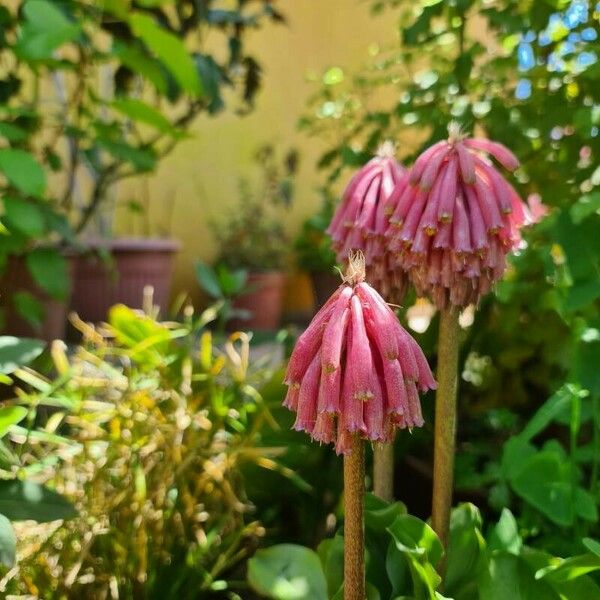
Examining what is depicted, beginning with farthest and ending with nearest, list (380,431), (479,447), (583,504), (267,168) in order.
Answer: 1. (267,168)
2. (479,447)
3. (583,504)
4. (380,431)

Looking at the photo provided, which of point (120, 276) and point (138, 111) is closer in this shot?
point (138, 111)

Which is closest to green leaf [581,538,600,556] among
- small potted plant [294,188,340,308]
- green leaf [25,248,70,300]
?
green leaf [25,248,70,300]

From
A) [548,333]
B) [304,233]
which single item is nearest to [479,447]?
[548,333]

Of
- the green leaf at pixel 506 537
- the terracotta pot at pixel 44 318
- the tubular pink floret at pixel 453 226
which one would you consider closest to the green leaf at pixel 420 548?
the green leaf at pixel 506 537

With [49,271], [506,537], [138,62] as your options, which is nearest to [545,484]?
[506,537]

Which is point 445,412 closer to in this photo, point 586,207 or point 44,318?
point 586,207

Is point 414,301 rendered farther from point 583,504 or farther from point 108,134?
point 108,134

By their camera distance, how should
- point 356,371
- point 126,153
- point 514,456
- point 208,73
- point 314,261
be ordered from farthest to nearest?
point 314,261 < point 208,73 < point 126,153 < point 514,456 < point 356,371
